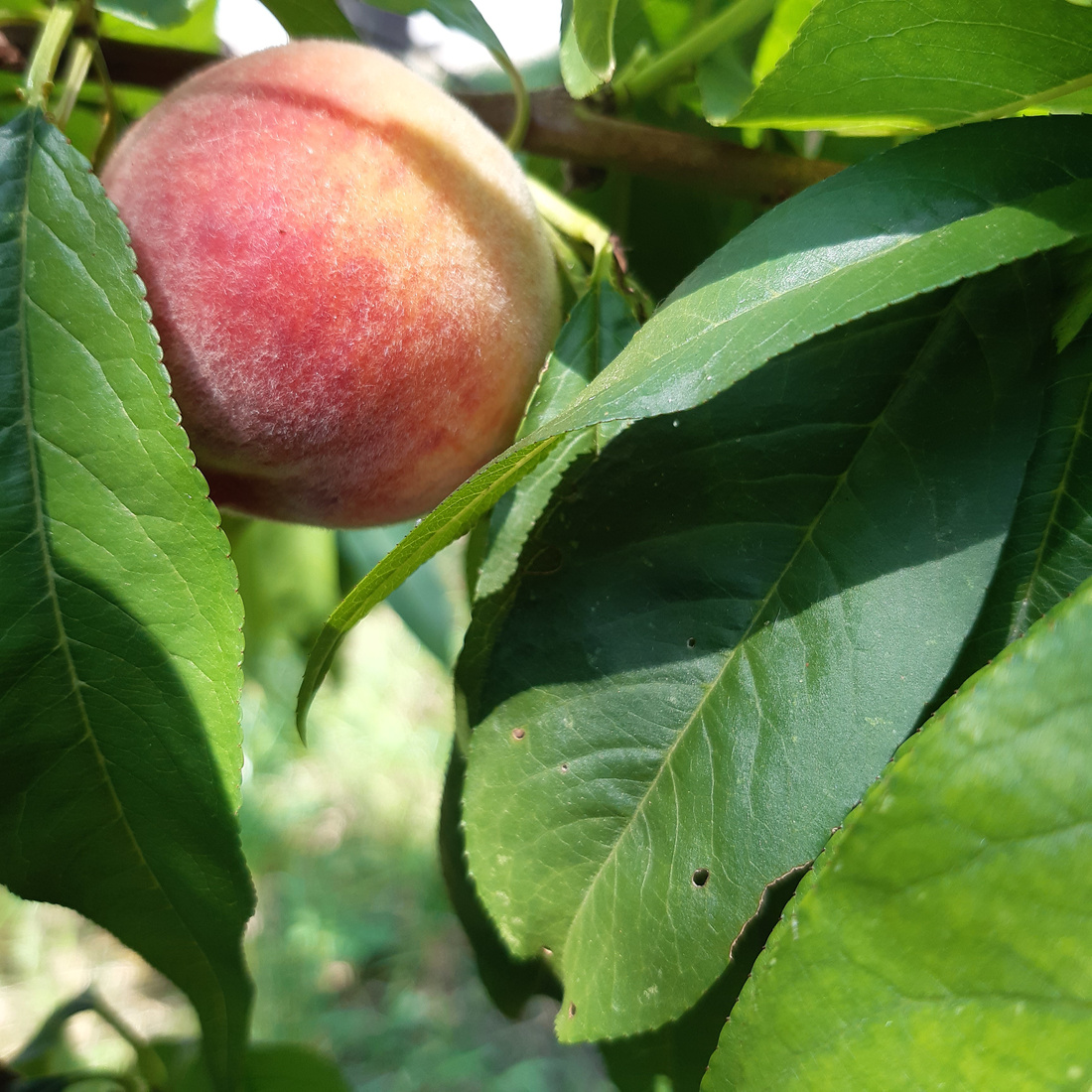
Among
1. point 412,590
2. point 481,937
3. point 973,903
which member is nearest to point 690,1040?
point 481,937

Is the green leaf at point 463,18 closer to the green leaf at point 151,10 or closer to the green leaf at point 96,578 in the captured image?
the green leaf at point 151,10

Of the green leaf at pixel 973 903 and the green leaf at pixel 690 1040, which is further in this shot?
the green leaf at pixel 690 1040

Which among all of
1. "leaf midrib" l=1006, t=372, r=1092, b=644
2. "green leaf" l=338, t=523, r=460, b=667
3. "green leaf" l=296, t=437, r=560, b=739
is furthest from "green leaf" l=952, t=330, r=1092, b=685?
"green leaf" l=338, t=523, r=460, b=667

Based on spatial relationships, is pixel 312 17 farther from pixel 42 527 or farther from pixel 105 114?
pixel 42 527

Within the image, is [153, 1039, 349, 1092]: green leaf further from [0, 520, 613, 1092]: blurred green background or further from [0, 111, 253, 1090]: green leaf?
[0, 520, 613, 1092]: blurred green background

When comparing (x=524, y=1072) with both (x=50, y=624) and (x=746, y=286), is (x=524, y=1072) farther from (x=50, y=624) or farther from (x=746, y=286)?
(x=746, y=286)

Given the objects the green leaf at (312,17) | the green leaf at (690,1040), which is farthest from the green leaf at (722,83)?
the green leaf at (690,1040)

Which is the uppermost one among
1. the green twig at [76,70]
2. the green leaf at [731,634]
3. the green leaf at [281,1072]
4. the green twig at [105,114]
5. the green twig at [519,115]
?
the green twig at [76,70]

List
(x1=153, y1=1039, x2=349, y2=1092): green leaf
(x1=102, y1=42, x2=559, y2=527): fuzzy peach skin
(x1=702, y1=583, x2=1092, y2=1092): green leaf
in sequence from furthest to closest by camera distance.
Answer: (x1=153, y1=1039, x2=349, y2=1092): green leaf < (x1=102, y1=42, x2=559, y2=527): fuzzy peach skin < (x1=702, y1=583, x2=1092, y2=1092): green leaf
